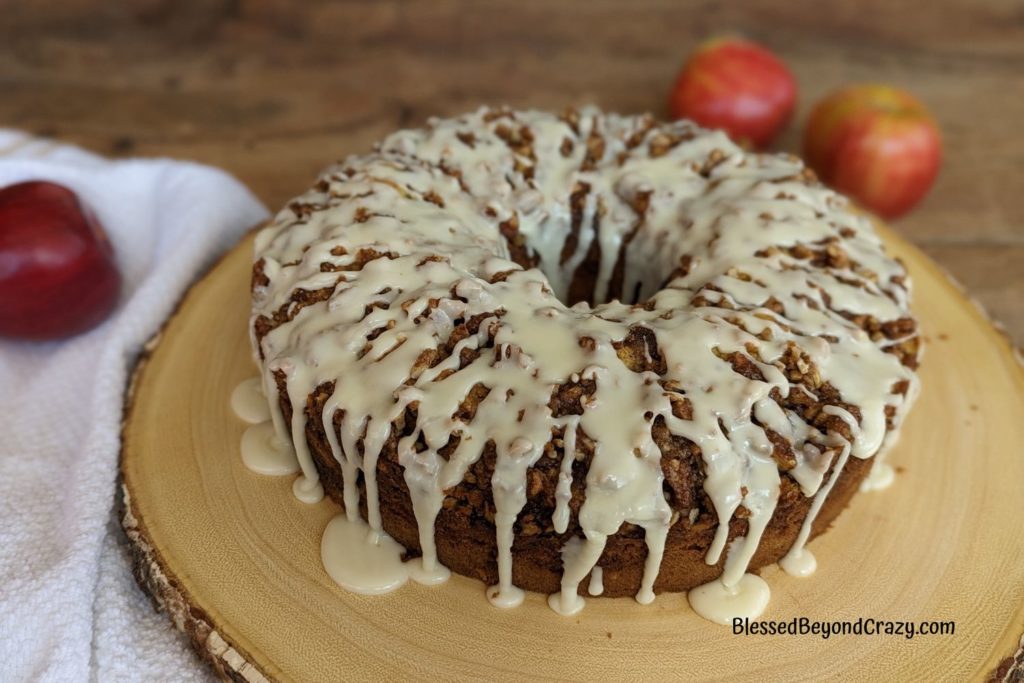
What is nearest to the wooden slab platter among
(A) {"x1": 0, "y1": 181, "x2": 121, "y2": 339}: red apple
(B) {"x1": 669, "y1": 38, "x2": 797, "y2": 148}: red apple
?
(A) {"x1": 0, "y1": 181, "x2": 121, "y2": 339}: red apple

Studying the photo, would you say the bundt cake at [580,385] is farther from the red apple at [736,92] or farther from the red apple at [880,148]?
the red apple at [736,92]

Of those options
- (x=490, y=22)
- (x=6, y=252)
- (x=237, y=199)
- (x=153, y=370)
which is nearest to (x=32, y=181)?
(x=6, y=252)

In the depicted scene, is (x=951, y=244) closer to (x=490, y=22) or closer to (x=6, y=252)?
(x=490, y=22)

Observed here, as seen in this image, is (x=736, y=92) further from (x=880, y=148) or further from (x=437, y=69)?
(x=437, y=69)

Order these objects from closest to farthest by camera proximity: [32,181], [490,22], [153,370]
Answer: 1. [153,370]
2. [32,181]
3. [490,22]

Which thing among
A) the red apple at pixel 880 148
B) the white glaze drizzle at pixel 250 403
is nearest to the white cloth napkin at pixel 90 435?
the white glaze drizzle at pixel 250 403

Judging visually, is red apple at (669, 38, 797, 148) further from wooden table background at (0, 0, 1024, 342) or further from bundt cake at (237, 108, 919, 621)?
bundt cake at (237, 108, 919, 621)
